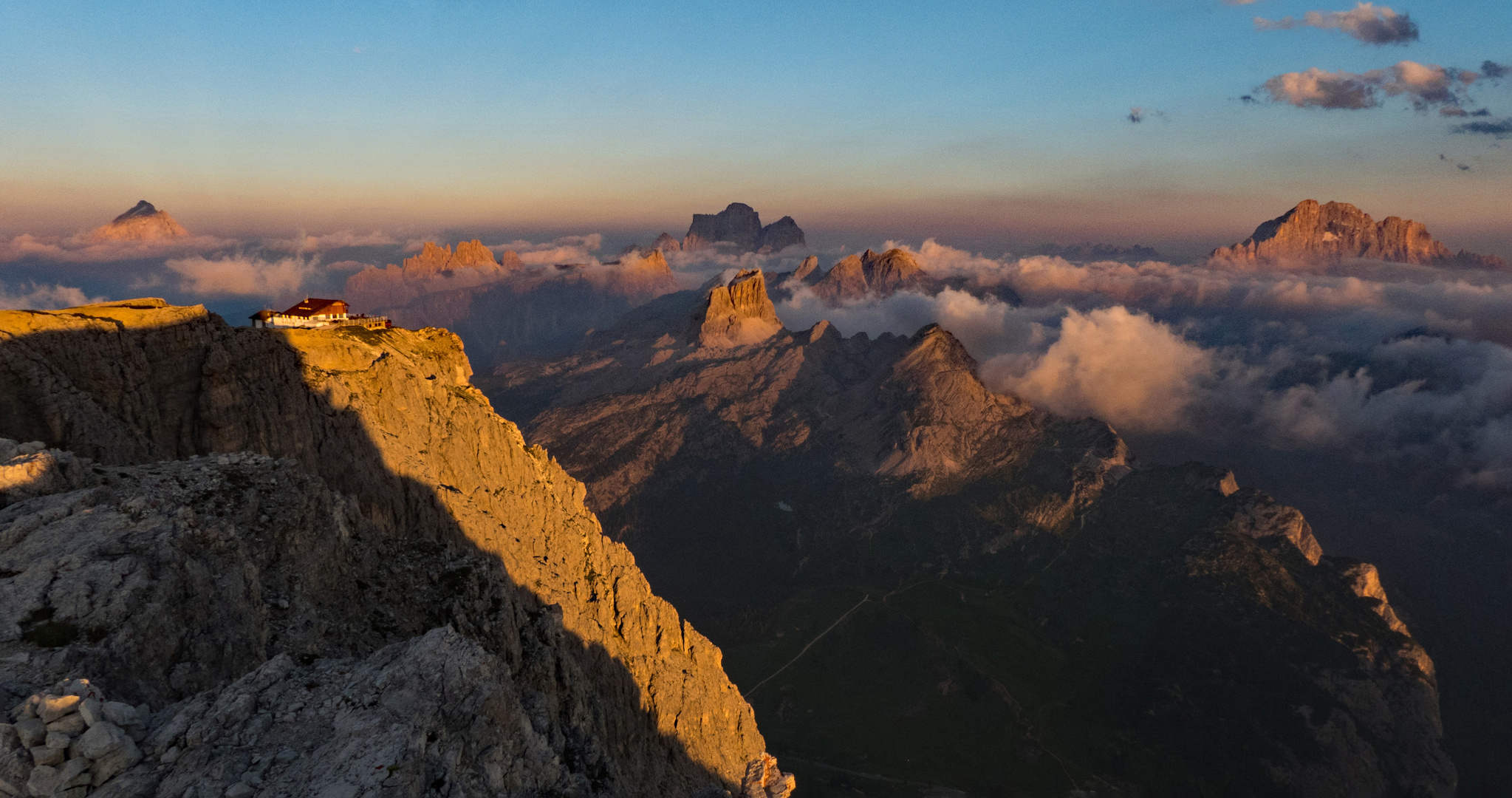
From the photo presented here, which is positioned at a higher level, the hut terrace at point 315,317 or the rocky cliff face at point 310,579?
the hut terrace at point 315,317

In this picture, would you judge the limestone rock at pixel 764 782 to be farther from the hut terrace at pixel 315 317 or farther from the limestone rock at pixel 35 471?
the limestone rock at pixel 35 471

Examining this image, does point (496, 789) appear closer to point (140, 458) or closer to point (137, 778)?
point (137, 778)

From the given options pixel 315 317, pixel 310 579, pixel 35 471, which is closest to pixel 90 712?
pixel 310 579

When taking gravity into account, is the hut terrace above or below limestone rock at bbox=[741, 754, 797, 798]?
above

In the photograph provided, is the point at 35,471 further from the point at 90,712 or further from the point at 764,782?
the point at 764,782

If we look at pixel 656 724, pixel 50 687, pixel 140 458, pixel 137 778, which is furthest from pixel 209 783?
pixel 656 724

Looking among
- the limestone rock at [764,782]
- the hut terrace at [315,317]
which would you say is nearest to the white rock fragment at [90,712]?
the hut terrace at [315,317]

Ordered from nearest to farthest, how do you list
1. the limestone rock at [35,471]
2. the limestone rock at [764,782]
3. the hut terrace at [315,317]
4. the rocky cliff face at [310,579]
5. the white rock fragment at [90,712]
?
1. the white rock fragment at [90,712]
2. the rocky cliff face at [310,579]
3. the limestone rock at [35,471]
4. the hut terrace at [315,317]
5. the limestone rock at [764,782]

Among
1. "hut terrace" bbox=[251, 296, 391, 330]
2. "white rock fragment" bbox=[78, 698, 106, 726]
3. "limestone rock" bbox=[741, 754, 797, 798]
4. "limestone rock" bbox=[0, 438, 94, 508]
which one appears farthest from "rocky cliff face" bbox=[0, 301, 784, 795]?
"hut terrace" bbox=[251, 296, 391, 330]

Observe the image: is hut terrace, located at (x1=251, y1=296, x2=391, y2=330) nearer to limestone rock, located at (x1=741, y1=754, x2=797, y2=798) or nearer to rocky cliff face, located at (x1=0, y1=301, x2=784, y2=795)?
rocky cliff face, located at (x1=0, y1=301, x2=784, y2=795)

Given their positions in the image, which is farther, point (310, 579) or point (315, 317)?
point (315, 317)
